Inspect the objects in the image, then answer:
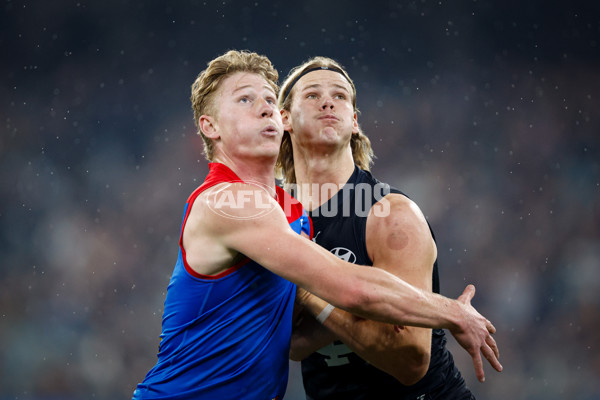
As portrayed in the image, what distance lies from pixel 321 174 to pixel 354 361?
1134 mm

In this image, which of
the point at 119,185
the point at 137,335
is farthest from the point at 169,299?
the point at 119,185

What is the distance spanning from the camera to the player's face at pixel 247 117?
2627 millimetres

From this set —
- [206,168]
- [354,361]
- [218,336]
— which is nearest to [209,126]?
[218,336]

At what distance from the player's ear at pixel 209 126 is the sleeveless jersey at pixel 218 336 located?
1.21ft

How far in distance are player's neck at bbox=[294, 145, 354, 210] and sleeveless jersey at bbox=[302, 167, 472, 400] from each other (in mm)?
83

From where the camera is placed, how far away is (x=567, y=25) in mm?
9695

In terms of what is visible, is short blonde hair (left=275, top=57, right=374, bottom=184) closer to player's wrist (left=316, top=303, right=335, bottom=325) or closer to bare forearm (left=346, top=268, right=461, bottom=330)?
player's wrist (left=316, top=303, right=335, bottom=325)

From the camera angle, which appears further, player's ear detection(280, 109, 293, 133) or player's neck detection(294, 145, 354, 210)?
player's ear detection(280, 109, 293, 133)

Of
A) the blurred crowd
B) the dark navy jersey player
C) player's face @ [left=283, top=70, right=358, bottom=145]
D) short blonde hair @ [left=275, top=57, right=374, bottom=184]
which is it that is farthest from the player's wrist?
the blurred crowd

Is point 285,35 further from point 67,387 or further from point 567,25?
point 67,387

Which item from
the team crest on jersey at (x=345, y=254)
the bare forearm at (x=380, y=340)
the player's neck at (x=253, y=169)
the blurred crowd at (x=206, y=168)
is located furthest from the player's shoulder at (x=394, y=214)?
the blurred crowd at (x=206, y=168)

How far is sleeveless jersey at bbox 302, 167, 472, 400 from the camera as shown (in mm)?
3049

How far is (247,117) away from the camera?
8.70 feet

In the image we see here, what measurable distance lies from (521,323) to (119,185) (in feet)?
22.6
